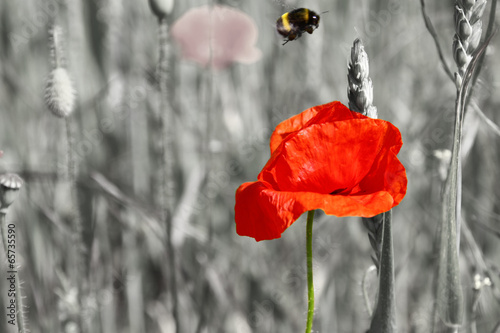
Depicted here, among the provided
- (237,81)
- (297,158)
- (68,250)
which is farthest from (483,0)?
(237,81)

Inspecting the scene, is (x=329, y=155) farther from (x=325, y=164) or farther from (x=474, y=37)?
(x=474, y=37)

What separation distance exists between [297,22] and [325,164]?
0.84ft

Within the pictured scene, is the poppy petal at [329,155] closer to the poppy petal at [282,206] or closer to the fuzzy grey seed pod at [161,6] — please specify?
the poppy petal at [282,206]

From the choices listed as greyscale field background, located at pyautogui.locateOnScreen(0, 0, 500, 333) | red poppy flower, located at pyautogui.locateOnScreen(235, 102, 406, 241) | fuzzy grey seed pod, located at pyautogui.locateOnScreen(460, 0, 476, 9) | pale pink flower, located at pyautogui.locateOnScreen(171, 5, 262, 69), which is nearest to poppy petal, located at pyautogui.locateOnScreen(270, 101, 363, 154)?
red poppy flower, located at pyautogui.locateOnScreen(235, 102, 406, 241)

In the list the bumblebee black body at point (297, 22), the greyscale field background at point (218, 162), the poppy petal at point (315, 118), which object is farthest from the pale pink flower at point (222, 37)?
the poppy petal at point (315, 118)

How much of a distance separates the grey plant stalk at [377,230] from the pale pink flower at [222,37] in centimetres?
71

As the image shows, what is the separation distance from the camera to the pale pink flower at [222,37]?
3.61 feet

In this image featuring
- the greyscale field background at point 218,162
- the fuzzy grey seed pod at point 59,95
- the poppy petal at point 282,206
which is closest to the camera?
the poppy petal at point 282,206

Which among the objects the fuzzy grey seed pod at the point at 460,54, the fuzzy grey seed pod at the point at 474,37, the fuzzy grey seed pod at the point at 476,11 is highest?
the fuzzy grey seed pod at the point at 476,11

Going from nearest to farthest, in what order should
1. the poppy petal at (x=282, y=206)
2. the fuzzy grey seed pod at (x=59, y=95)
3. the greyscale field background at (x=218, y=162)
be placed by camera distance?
the poppy petal at (x=282, y=206)
the fuzzy grey seed pod at (x=59, y=95)
the greyscale field background at (x=218, y=162)

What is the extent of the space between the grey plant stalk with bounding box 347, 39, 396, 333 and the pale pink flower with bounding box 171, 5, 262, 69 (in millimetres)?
708

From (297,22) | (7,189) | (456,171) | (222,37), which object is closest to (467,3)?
(456,171)

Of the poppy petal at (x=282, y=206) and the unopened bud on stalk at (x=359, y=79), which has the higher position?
the unopened bud on stalk at (x=359, y=79)

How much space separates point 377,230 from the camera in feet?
1.39
